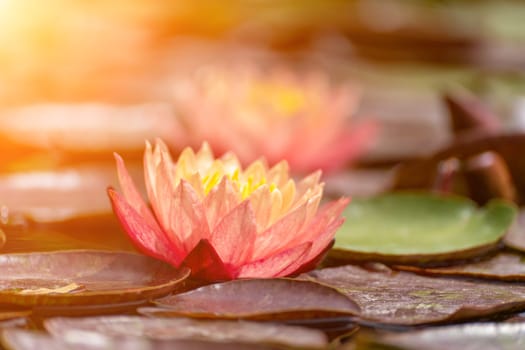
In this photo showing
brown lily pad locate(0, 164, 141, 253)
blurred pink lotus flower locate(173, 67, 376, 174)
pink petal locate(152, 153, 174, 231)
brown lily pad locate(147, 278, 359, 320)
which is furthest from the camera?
blurred pink lotus flower locate(173, 67, 376, 174)

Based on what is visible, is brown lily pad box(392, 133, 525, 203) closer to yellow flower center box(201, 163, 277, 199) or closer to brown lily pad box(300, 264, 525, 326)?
brown lily pad box(300, 264, 525, 326)

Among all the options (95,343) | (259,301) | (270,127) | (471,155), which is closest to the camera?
(95,343)

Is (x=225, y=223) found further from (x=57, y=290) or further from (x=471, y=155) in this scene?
(x=471, y=155)

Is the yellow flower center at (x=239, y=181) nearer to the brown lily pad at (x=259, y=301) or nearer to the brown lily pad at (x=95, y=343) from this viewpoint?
the brown lily pad at (x=259, y=301)

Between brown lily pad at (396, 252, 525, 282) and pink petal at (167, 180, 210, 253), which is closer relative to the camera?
pink petal at (167, 180, 210, 253)

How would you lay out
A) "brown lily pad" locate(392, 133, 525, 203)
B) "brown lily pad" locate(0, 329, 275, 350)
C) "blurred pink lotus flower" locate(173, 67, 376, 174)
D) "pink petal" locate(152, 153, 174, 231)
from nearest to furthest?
"brown lily pad" locate(0, 329, 275, 350), "pink petal" locate(152, 153, 174, 231), "brown lily pad" locate(392, 133, 525, 203), "blurred pink lotus flower" locate(173, 67, 376, 174)

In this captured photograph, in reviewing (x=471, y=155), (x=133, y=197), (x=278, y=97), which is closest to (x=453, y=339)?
(x=133, y=197)

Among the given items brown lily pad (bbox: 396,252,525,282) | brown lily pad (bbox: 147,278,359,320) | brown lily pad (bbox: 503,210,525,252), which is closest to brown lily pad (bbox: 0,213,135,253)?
brown lily pad (bbox: 147,278,359,320)

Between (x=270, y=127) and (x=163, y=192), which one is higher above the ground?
(x=270, y=127)
